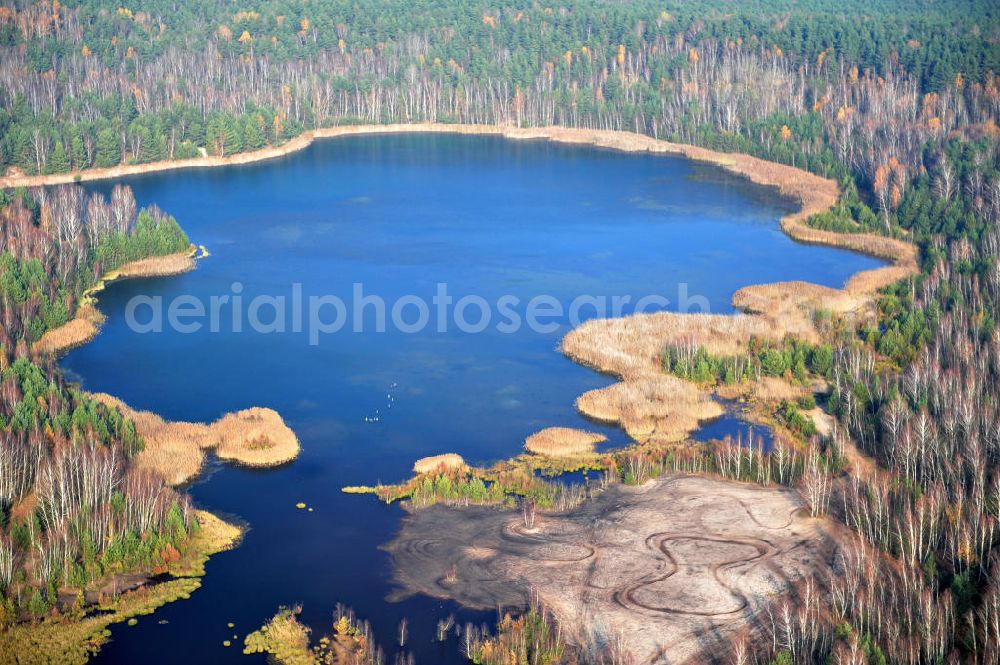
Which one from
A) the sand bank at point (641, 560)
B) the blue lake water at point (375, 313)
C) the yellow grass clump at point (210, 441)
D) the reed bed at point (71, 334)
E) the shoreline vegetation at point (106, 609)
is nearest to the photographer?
the shoreline vegetation at point (106, 609)

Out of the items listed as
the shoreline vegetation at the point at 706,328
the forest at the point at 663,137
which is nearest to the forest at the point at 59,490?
the forest at the point at 663,137

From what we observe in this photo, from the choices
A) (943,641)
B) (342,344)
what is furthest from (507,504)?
(342,344)

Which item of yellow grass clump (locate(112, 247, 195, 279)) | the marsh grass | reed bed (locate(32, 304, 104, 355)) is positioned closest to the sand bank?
the marsh grass

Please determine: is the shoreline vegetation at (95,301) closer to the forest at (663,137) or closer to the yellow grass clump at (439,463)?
the forest at (663,137)

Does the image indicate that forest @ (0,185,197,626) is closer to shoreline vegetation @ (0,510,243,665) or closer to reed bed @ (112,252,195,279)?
shoreline vegetation @ (0,510,243,665)

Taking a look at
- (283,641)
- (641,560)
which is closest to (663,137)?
(641,560)

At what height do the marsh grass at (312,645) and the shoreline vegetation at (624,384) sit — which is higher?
the shoreline vegetation at (624,384)
